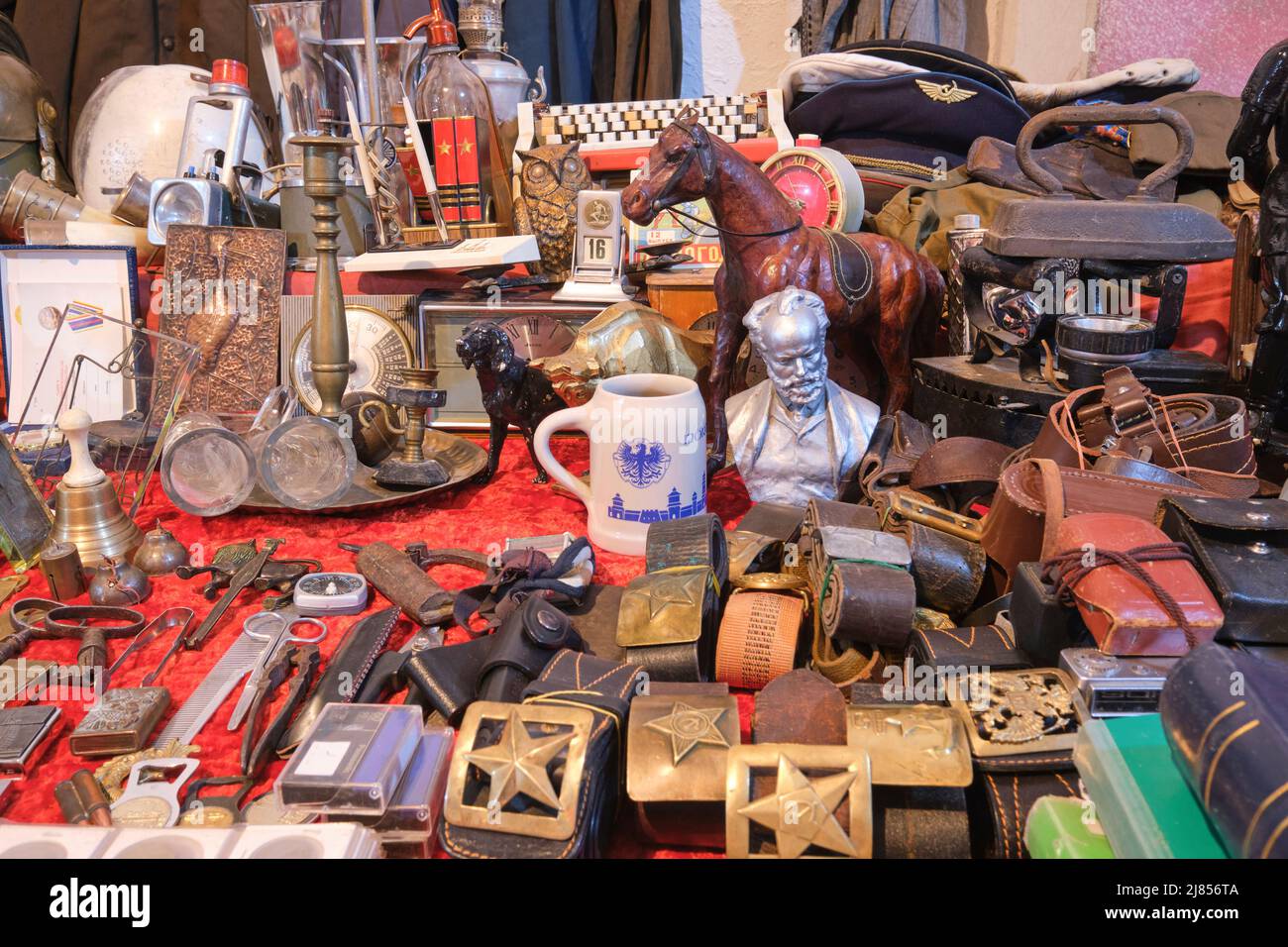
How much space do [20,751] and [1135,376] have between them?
2.08 meters

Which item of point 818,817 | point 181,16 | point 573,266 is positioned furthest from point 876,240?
point 181,16

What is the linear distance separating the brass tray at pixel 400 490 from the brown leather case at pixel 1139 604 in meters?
1.44

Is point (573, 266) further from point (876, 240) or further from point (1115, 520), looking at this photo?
point (1115, 520)

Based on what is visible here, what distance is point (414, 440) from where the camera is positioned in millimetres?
2184

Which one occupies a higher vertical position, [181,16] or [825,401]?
[181,16]

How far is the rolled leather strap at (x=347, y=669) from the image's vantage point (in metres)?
1.28

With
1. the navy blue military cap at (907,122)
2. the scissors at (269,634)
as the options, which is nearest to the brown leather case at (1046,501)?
the scissors at (269,634)

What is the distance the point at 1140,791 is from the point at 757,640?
588 mm

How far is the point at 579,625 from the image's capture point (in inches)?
60.1

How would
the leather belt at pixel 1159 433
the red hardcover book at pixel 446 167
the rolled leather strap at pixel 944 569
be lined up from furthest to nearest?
the red hardcover book at pixel 446 167 → the leather belt at pixel 1159 433 → the rolled leather strap at pixel 944 569

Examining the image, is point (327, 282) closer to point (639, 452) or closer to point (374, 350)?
point (374, 350)

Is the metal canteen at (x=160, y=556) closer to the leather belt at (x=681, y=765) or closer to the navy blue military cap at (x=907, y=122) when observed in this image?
the leather belt at (x=681, y=765)

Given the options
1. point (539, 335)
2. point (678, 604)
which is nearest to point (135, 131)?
point (539, 335)

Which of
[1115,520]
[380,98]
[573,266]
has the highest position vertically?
[380,98]
